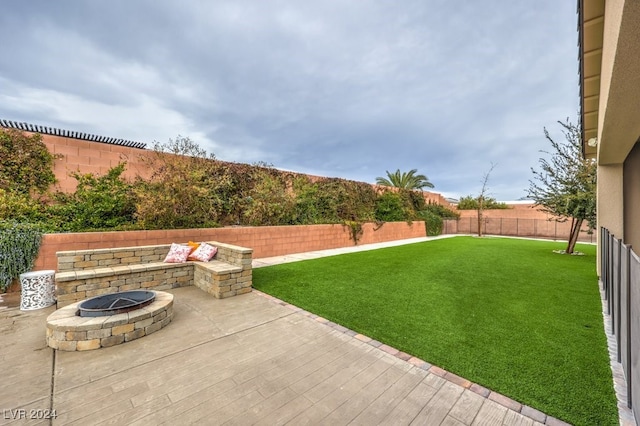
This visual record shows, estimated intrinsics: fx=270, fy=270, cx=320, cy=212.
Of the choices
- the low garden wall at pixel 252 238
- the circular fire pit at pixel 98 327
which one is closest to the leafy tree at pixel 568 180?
the low garden wall at pixel 252 238

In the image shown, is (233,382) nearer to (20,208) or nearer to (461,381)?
(461,381)

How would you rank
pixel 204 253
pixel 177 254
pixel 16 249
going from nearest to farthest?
pixel 16 249 → pixel 177 254 → pixel 204 253

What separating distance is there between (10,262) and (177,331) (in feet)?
14.0

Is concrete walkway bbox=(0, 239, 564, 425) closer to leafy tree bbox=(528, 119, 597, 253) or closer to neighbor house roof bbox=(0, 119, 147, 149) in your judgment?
neighbor house roof bbox=(0, 119, 147, 149)

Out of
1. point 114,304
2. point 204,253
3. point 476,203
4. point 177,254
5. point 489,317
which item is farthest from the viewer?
point 476,203

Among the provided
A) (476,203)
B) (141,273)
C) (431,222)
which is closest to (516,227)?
(476,203)

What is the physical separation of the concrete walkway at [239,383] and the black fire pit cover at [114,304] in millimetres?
444

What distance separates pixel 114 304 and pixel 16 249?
3.52 m

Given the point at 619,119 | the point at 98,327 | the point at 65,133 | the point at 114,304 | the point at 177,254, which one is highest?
the point at 65,133

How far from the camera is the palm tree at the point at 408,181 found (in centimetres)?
2256

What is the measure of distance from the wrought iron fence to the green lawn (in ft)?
47.3

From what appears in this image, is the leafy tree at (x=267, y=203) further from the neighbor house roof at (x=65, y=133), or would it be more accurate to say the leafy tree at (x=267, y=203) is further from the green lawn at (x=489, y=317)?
the neighbor house roof at (x=65, y=133)

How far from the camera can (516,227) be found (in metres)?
21.2

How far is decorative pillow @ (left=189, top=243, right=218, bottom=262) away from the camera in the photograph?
596cm
